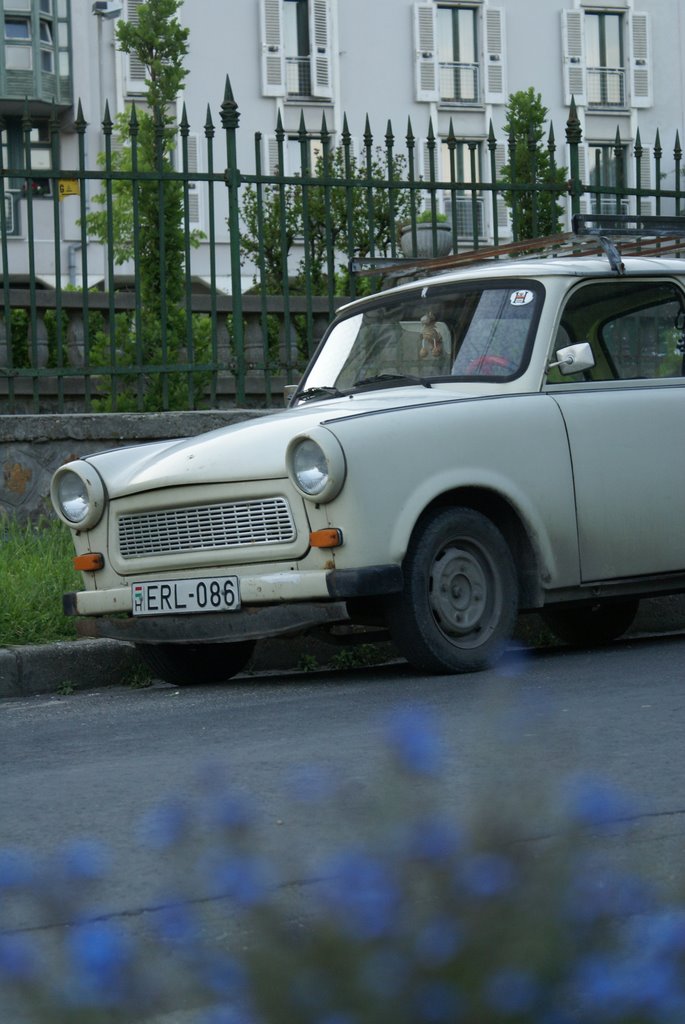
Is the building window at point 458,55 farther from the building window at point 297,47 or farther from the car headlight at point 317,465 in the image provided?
the car headlight at point 317,465

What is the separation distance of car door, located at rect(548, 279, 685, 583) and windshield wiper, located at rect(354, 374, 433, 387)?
0.56m

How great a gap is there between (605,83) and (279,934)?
51.0 metres

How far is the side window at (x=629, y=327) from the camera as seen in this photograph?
23.6ft

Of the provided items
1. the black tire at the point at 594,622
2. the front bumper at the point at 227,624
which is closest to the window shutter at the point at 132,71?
the black tire at the point at 594,622

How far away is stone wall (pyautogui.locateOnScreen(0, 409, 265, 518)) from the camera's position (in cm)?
Result: 963

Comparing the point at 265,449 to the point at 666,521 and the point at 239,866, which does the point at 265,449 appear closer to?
the point at 666,521

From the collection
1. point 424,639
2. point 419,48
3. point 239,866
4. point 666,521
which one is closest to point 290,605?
point 424,639

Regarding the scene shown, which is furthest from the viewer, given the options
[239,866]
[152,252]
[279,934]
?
[152,252]

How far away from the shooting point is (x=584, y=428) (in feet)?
22.3

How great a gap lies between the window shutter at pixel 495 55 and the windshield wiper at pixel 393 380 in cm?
4254

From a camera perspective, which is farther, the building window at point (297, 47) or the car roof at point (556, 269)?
the building window at point (297, 47)

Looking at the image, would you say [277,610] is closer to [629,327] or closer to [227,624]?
[227,624]

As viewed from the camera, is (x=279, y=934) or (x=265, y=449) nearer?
(x=279, y=934)

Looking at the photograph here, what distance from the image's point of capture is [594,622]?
812 centimetres
